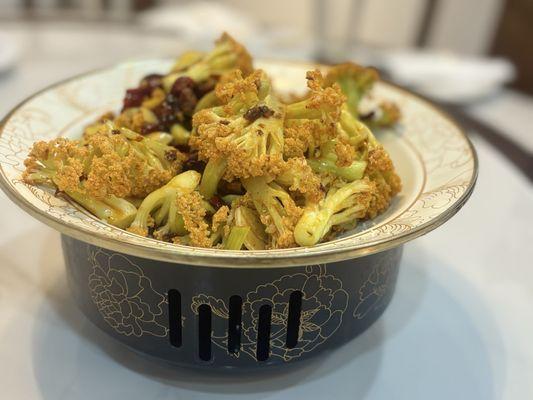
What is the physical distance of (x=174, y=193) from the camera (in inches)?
27.8

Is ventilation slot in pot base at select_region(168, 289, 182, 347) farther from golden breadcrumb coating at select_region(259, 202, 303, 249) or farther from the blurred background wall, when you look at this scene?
the blurred background wall

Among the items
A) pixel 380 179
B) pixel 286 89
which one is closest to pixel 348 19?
pixel 286 89

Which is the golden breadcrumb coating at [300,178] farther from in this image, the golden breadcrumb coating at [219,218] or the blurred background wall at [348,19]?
the blurred background wall at [348,19]

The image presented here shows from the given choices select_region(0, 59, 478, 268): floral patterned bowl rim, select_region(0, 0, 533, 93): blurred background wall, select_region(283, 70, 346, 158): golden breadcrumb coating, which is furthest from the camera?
select_region(0, 0, 533, 93): blurred background wall

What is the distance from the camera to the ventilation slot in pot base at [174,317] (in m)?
0.67

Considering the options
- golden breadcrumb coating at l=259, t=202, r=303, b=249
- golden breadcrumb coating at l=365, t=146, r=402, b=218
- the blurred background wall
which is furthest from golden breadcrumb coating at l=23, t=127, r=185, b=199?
the blurred background wall

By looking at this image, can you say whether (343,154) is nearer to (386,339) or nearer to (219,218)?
(219,218)

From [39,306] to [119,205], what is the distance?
10.3 inches

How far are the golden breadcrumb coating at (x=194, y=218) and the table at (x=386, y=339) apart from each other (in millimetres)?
202

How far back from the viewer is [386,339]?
0.86m

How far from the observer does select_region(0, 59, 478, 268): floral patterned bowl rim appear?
0.60 meters

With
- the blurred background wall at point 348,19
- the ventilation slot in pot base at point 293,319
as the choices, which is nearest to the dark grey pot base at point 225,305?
the ventilation slot in pot base at point 293,319

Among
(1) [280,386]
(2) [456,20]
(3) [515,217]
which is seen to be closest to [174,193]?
(1) [280,386]

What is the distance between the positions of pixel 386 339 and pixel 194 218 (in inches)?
13.6
